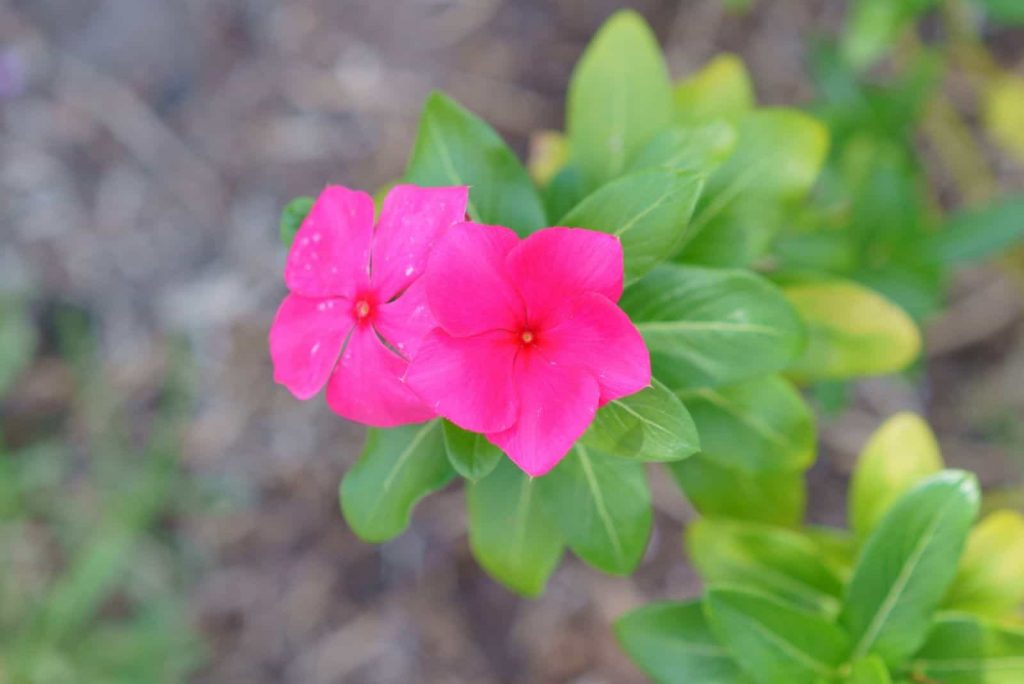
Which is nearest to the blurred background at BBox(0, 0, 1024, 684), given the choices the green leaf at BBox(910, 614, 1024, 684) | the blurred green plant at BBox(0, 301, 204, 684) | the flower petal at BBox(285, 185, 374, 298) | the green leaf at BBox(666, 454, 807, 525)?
the blurred green plant at BBox(0, 301, 204, 684)

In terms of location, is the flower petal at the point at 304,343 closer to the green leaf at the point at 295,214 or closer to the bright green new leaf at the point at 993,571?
the green leaf at the point at 295,214

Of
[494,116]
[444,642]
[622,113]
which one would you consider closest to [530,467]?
[622,113]

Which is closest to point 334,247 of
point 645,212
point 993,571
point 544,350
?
point 544,350

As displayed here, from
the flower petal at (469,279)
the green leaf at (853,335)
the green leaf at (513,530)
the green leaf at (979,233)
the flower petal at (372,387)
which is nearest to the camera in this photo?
the flower petal at (469,279)

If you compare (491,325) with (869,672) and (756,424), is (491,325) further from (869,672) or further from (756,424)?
(869,672)

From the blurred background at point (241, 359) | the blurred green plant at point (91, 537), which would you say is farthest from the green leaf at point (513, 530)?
the blurred green plant at point (91, 537)

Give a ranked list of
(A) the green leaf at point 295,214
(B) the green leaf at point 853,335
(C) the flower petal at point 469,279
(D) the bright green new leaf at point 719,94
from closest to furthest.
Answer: (C) the flower petal at point 469,279 → (A) the green leaf at point 295,214 → (B) the green leaf at point 853,335 → (D) the bright green new leaf at point 719,94
